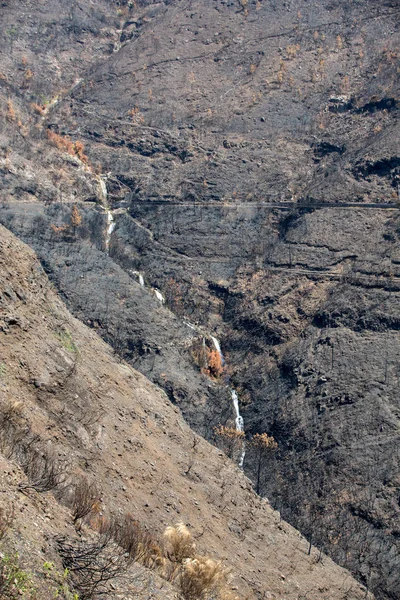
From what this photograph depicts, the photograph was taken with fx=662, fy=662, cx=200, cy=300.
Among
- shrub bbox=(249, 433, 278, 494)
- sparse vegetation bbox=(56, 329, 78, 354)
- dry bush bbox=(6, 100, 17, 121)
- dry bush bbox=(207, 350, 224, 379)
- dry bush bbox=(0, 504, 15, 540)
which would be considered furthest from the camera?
dry bush bbox=(6, 100, 17, 121)

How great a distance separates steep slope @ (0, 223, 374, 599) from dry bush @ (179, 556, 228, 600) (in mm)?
3940

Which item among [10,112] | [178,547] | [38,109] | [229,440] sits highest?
[38,109]

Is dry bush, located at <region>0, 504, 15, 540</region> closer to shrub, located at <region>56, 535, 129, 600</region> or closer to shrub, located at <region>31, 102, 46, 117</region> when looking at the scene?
shrub, located at <region>56, 535, 129, 600</region>

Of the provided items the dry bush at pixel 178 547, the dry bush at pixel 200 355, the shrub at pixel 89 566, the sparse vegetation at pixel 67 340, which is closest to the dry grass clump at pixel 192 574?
the dry bush at pixel 178 547

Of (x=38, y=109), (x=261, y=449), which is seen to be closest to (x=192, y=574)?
(x=261, y=449)

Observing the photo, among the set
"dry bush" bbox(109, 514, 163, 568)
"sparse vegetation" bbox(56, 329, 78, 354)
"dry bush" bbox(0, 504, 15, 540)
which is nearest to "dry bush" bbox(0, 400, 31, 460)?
"dry bush" bbox(109, 514, 163, 568)

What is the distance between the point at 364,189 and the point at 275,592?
111 feet

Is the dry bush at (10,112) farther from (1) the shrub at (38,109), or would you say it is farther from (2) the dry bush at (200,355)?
(2) the dry bush at (200,355)

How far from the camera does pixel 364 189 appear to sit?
4566 cm

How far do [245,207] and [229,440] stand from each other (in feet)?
70.1

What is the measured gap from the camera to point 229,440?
32.3 m

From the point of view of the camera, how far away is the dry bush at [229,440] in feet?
104

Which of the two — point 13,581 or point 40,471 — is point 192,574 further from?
point 13,581

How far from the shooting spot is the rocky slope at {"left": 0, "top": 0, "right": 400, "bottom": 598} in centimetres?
3241
